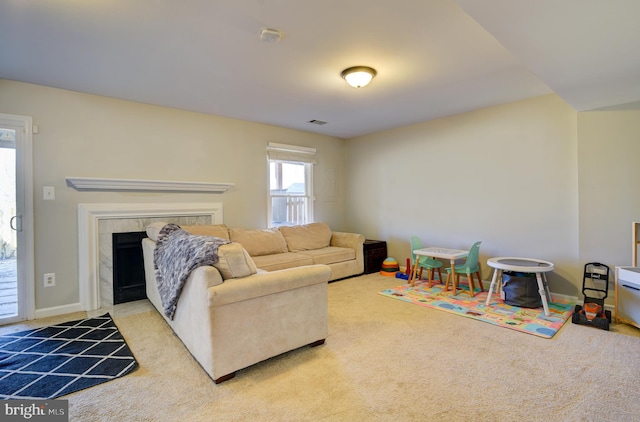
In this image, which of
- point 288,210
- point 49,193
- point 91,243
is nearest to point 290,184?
point 288,210

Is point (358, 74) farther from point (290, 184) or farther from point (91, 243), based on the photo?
point (91, 243)

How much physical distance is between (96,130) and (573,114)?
5.41m

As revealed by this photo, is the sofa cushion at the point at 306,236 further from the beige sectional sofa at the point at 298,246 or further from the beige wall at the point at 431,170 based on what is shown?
the beige wall at the point at 431,170

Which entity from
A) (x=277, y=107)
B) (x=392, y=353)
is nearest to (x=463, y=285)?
(x=392, y=353)

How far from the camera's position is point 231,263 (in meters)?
2.06

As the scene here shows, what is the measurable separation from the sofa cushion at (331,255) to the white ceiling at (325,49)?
6.86 ft

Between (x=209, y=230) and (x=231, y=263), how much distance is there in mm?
1950

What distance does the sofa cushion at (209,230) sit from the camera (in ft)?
12.2

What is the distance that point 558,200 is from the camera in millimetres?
3492

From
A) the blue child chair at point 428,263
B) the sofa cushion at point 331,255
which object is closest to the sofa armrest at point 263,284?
the sofa cushion at point 331,255

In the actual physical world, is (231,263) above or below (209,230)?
below

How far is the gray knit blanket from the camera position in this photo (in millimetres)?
2069

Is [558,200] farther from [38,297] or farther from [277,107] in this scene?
[38,297]

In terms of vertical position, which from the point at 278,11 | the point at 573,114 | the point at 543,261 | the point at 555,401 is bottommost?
the point at 555,401
